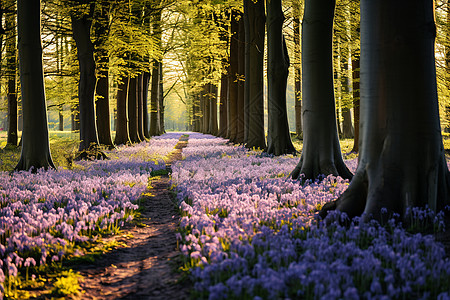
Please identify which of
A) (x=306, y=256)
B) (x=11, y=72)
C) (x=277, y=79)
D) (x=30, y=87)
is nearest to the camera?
(x=306, y=256)

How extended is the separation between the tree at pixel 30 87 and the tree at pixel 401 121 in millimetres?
9704

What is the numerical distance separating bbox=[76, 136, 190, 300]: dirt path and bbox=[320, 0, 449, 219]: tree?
2747 mm

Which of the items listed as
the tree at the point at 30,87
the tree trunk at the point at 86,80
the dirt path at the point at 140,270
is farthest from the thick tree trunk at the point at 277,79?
the dirt path at the point at 140,270

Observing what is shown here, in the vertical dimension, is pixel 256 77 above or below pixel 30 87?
above

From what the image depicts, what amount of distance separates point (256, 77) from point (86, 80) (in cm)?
818

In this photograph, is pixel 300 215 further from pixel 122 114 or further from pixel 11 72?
pixel 11 72

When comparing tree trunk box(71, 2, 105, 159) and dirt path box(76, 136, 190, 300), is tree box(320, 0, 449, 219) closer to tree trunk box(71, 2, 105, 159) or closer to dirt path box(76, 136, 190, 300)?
dirt path box(76, 136, 190, 300)

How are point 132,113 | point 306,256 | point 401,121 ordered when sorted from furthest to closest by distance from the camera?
point 132,113
point 401,121
point 306,256

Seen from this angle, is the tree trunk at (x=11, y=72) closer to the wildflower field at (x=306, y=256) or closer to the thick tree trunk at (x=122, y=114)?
the thick tree trunk at (x=122, y=114)

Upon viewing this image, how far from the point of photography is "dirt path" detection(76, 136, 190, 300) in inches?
148

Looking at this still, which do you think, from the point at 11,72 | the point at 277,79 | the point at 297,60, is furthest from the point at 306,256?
the point at 297,60

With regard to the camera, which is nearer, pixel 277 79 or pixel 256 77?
pixel 277 79

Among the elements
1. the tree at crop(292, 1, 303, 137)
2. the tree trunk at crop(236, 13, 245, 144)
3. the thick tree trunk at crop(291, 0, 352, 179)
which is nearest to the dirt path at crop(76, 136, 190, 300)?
the thick tree trunk at crop(291, 0, 352, 179)

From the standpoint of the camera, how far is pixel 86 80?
16.5m
